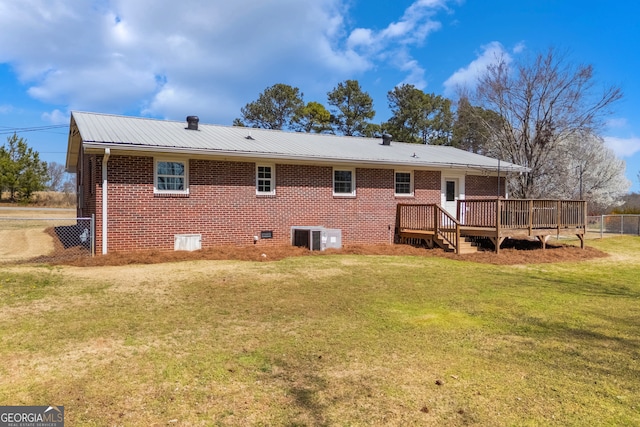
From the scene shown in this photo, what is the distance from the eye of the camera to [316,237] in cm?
1306

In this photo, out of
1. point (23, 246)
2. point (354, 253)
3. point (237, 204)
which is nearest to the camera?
point (237, 204)

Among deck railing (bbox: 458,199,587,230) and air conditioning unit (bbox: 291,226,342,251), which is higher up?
deck railing (bbox: 458,199,587,230)

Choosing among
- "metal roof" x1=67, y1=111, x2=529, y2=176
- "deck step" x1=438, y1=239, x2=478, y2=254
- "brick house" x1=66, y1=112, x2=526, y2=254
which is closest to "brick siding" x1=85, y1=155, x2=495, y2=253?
"brick house" x1=66, y1=112, x2=526, y2=254

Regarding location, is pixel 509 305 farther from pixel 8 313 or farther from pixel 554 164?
pixel 554 164

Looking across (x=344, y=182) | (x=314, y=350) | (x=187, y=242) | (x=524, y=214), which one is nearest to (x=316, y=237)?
(x=344, y=182)

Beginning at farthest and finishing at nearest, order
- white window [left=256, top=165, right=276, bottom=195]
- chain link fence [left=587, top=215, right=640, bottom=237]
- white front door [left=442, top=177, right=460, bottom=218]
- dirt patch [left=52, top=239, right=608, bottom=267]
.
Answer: chain link fence [left=587, top=215, right=640, bottom=237]
white front door [left=442, top=177, right=460, bottom=218]
white window [left=256, top=165, right=276, bottom=195]
dirt patch [left=52, top=239, right=608, bottom=267]

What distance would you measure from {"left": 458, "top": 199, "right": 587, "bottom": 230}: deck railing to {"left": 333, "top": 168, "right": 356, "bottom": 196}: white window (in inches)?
143

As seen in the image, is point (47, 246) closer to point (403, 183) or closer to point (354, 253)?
point (354, 253)

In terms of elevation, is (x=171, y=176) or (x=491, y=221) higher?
(x=171, y=176)

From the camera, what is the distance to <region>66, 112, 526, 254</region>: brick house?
11430mm

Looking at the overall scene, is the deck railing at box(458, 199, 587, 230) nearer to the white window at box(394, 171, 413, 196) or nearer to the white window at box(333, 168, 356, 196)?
the white window at box(394, 171, 413, 196)

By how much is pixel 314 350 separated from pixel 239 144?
400 inches

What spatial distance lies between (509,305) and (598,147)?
3325cm

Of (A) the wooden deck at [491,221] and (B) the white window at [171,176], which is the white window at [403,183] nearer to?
(A) the wooden deck at [491,221]
